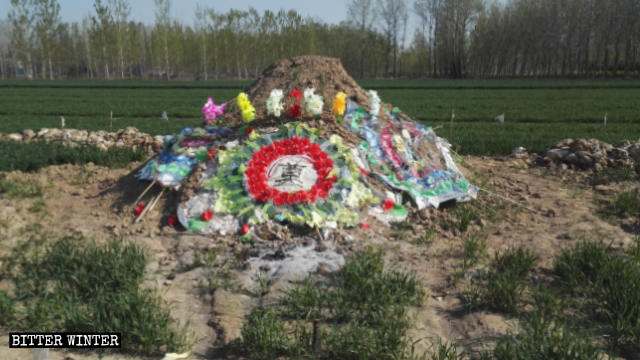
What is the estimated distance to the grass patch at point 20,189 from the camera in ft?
18.6

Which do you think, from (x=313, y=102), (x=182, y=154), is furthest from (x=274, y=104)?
(x=182, y=154)

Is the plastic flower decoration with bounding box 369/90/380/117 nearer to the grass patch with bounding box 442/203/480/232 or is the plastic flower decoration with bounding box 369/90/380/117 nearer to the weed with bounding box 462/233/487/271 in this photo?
the grass patch with bounding box 442/203/480/232

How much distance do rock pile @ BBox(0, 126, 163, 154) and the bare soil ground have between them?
1.82 meters

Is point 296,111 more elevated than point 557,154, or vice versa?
point 296,111

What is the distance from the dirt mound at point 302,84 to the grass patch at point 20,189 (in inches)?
101

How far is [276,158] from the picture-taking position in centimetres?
516

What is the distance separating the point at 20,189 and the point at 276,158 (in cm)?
343

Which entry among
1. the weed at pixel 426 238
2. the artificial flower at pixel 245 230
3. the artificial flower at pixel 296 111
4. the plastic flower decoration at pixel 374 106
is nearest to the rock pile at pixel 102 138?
the artificial flower at pixel 296 111

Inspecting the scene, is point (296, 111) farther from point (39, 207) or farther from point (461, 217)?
point (39, 207)

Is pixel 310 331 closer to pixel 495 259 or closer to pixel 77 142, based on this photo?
pixel 495 259

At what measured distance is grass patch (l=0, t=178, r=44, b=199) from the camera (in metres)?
5.66

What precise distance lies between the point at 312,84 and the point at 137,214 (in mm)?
2812

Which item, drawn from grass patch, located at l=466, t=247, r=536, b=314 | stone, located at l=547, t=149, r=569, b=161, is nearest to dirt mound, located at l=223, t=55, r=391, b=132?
grass patch, located at l=466, t=247, r=536, b=314

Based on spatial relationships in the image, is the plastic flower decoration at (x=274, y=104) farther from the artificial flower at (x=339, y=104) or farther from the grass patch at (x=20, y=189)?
the grass patch at (x=20, y=189)
